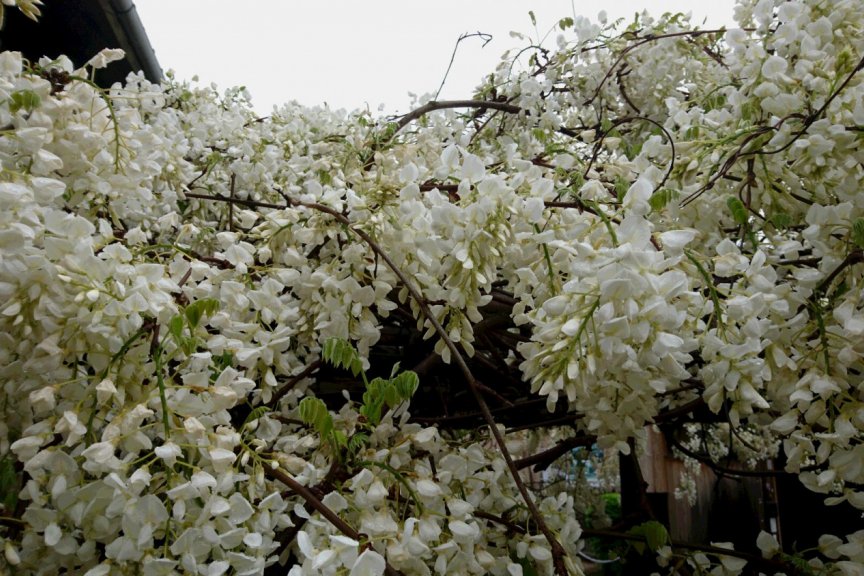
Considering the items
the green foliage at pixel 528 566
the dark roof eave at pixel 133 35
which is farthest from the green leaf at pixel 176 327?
the dark roof eave at pixel 133 35

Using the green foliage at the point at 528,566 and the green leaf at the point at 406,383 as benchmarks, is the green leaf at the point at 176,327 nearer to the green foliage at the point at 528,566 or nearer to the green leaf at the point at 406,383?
the green leaf at the point at 406,383

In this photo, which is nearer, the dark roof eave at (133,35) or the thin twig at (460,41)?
the thin twig at (460,41)

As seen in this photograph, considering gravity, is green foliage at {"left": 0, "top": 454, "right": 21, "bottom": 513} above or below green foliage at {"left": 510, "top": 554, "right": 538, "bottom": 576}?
above

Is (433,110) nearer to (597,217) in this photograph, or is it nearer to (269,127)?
(269,127)

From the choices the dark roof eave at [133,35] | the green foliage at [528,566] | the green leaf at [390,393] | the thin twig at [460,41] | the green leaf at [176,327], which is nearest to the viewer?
the green leaf at [176,327]

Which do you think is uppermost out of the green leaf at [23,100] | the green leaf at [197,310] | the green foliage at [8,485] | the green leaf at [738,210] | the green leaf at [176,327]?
the green leaf at [23,100]

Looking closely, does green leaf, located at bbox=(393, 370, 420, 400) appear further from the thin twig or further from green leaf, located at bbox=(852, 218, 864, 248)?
the thin twig

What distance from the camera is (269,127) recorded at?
2.25 meters

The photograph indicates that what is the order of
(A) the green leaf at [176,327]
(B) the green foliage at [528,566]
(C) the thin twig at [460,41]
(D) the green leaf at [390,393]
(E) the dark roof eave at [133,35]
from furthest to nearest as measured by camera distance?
1. (E) the dark roof eave at [133,35]
2. (C) the thin twig at [460,41]
3. (B) the green foliage at [528,566]
4. (D) the green leaf at [390,393]
5. (A) the green leaf at [176,327]

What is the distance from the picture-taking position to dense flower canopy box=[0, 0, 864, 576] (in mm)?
928

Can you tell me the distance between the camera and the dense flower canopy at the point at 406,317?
0.93 m

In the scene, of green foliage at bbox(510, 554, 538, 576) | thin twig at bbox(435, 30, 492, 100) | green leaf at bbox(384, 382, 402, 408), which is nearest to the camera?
green leaf at bbox(384, 382, 402, 408)

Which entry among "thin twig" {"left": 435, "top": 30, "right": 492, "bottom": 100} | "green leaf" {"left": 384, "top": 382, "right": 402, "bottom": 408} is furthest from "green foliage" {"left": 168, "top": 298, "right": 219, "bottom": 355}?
"thin twig" {"left": 435, "top": 30, "right": 492, "bottom": 100}

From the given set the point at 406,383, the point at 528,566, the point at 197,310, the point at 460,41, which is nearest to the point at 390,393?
the point at 406,383
